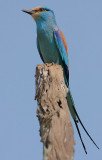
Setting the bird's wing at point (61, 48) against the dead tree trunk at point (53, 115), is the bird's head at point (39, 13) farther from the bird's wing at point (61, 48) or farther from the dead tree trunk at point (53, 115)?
the dead tree trunk at point (53, 115)

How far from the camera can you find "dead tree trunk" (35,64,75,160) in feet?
10.7

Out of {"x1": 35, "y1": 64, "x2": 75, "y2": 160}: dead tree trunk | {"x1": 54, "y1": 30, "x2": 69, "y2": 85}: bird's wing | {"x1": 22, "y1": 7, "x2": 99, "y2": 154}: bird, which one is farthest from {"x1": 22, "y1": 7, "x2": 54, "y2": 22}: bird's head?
→ {"x1": 35, "y1": 64, "x2": 75, "y2": 160}: dead tree trunk

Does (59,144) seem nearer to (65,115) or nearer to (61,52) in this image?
(65,115)

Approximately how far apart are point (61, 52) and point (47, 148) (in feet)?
8.93

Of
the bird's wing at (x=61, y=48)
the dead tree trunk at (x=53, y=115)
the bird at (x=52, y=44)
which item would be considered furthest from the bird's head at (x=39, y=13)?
the dead tree trunk at (x=53, y=115)

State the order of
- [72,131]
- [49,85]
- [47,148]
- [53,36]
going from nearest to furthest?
[47,148] → [72,131] → [49,85] → [53,36]

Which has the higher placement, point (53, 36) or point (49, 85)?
point (53, 36)

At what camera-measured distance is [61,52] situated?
5.74 meters

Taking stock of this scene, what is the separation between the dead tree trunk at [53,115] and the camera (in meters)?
3.26

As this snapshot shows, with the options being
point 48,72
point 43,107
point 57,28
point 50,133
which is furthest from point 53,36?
point 50,133

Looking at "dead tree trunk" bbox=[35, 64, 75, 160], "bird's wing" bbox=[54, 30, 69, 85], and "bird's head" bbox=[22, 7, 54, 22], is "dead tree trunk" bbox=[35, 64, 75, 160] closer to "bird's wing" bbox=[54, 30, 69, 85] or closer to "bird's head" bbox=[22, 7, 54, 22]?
"bird's wing" bbox=[54, 30, 69, 85]

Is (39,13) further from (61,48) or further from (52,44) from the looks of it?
(61,48)

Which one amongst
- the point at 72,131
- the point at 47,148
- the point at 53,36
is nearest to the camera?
the point at 47,148

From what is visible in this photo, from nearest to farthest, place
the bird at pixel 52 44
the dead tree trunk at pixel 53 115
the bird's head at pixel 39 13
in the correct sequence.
Answer: 1. the dead tree trunk at pixel 53 115
2. the bird at pixel 52 44
3. the bird's head at pixel 39 13
